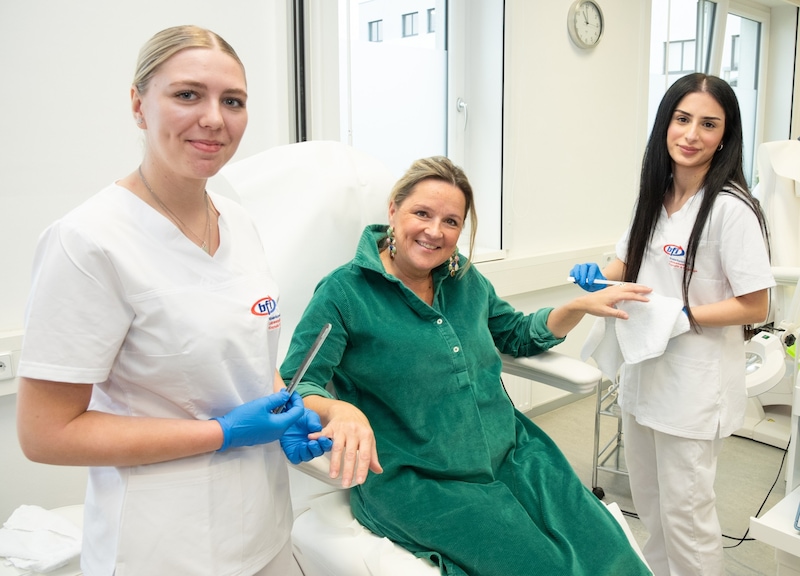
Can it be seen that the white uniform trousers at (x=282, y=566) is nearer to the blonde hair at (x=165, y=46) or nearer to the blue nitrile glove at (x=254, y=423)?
the blue nitrile glove at (x=254, y=423)

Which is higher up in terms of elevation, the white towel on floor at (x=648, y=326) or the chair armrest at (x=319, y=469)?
the white towel on floor at (x=648, y=326)

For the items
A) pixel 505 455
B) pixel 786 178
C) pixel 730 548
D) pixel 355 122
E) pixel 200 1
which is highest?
pixel 200 1

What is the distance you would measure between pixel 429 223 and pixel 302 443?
23.6 inches

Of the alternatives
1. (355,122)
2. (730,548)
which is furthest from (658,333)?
(355,122)

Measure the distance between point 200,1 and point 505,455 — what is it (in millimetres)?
1506

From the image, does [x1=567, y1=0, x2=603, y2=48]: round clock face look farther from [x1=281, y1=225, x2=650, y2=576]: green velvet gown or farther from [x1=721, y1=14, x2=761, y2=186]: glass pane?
[x1=281, y1=225, x2=650, y2=576]: green velvet gown

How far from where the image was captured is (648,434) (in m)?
1.78

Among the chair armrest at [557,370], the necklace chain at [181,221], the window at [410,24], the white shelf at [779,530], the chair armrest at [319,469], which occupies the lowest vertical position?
the white shelf at [779,530]

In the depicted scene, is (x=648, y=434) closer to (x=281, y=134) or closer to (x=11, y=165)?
(x=281, y=134)

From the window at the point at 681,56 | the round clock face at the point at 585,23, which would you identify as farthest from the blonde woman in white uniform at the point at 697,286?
the window at the point at 681,56

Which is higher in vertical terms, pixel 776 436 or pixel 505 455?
pixel 505 455

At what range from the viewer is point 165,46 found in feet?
2.77

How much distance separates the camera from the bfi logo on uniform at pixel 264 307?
95cm

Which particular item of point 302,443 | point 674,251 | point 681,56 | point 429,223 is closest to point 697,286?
point 674,251
